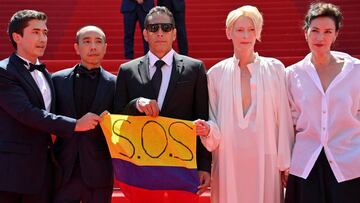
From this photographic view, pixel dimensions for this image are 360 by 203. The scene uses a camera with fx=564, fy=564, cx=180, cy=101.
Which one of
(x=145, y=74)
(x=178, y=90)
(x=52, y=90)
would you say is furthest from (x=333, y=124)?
(x=52, y=90)

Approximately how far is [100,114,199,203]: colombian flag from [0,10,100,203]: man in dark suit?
8.8 inches

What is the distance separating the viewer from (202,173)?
3.89m

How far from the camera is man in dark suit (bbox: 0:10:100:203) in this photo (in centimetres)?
373

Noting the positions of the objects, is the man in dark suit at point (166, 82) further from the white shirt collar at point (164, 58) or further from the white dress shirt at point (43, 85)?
the white dress shirt at point (43, 85)

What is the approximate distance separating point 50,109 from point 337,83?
197cm

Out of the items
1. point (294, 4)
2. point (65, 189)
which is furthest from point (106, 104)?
point (294, 4)

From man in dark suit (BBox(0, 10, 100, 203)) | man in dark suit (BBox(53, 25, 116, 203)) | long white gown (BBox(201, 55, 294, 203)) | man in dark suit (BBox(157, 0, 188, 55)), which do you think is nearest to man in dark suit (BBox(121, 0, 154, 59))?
man in dark suit (BBox(157, 0, 188, 55))

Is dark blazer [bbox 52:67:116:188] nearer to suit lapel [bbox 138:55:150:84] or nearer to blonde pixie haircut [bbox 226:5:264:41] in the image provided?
suit lapel [bbox 138:55:150:84]

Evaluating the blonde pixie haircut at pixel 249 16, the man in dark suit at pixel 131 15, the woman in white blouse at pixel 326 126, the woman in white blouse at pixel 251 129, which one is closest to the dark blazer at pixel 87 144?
the woman in white blouse at pixel 251 129

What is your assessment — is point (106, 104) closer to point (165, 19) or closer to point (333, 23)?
point (165, 19)

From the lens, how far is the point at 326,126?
3707 mm

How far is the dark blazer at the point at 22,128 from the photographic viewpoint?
372 centimetres

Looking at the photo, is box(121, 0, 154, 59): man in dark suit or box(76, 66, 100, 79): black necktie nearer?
box(76, 66, 100, 79): black necktie

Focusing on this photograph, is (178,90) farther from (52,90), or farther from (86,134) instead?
(52,90)
